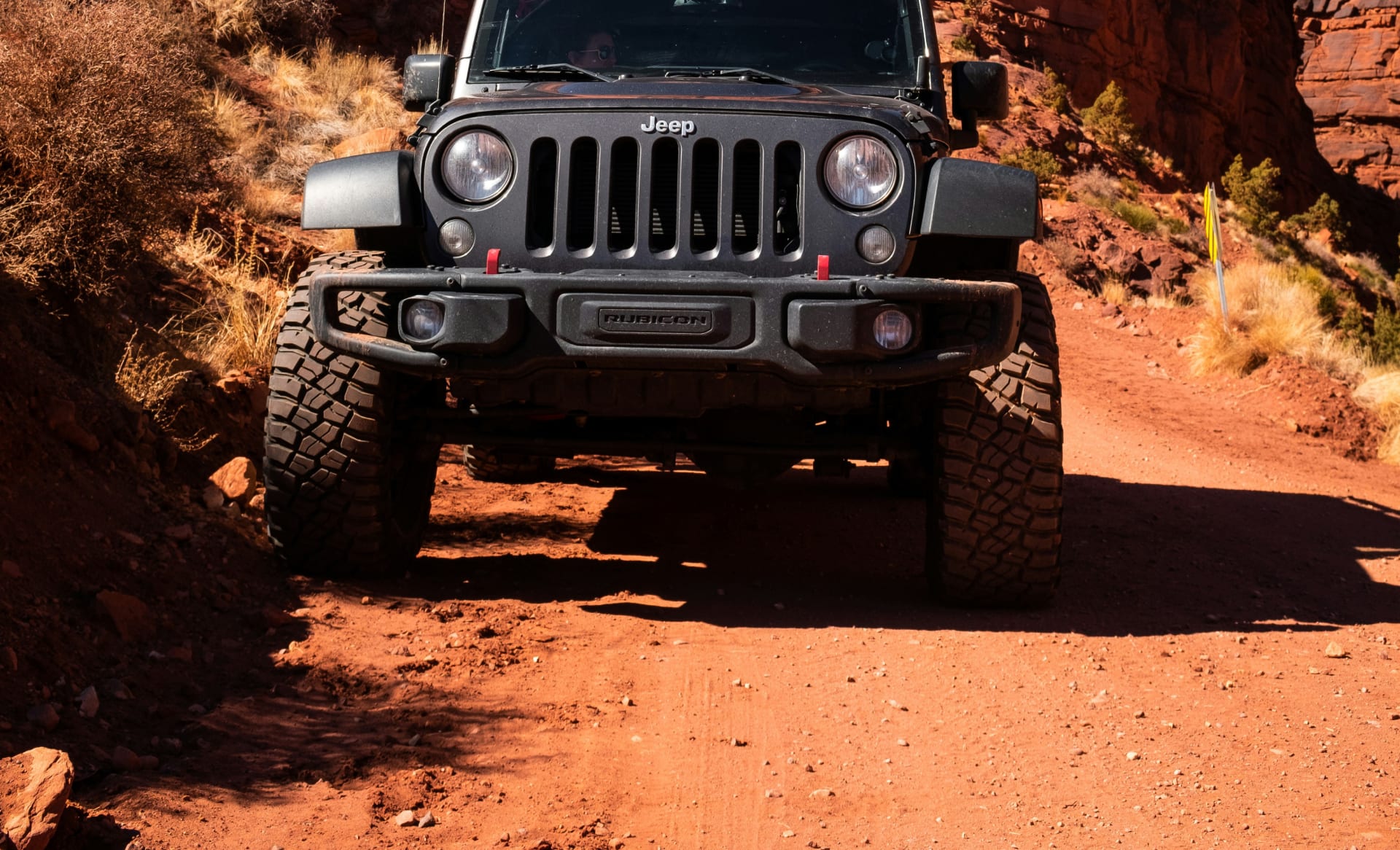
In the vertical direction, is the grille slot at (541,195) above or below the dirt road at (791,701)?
above

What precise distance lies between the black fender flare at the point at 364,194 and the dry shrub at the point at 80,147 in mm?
1872

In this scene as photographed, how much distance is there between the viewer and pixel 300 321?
5027mm

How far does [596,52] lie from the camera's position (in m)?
5.52

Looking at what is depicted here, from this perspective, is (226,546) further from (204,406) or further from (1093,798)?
(1093,798)

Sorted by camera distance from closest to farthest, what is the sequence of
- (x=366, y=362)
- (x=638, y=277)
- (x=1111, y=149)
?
(x=638, y=277)
(x=366, y=362)
(x=1111, y=149)

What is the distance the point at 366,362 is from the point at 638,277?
1.04m

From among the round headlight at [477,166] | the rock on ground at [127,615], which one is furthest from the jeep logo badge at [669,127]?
the rock on ground at [127,615]

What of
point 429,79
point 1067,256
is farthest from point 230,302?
point 1067,256

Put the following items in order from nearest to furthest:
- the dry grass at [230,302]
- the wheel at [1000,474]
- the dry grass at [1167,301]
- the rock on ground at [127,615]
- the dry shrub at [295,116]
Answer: the rock on ground at [127,615]
the wheel at [1000,474]
the dry grass at [230,302]
the dry shrub at [295,116]
the dry grass at [1167,301]

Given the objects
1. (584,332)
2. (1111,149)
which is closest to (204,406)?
(584,332)

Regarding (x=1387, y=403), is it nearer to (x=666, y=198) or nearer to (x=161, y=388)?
(x=666, y=198)

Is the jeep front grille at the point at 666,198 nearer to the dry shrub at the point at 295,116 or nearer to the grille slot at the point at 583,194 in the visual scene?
the grille slot at the point at 583,194

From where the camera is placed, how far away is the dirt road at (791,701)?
126 inches

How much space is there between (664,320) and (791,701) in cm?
122
